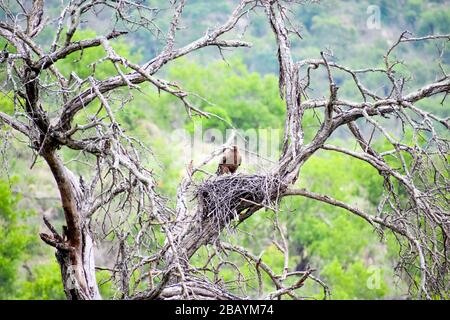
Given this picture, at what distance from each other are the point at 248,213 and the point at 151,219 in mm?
1763

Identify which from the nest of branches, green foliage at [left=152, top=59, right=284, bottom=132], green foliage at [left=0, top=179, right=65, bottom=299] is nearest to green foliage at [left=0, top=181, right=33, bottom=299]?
green foliage at [left=0, top=179, right=65, bottom=299]

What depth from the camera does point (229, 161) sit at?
7703 millimetres

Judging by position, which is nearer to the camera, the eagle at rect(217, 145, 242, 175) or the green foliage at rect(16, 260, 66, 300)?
the eagle at rect(217, 145, 242, 175)

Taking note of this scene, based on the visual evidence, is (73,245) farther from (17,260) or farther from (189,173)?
(17,260)

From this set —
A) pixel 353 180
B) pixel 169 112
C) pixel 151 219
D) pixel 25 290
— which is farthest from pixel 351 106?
pixel 169 112

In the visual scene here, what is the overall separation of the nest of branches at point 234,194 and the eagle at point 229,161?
475 millimetres

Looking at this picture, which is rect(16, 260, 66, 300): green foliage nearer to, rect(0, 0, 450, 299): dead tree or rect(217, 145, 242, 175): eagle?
rect(217, 145, 242, 175): eagle

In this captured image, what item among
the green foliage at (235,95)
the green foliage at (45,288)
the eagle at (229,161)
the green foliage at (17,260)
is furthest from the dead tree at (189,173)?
the green foliage at (235,95)

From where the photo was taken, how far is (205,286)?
668 cm

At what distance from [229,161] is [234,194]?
0.73 metres

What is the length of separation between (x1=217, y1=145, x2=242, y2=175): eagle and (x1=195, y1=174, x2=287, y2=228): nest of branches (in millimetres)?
475

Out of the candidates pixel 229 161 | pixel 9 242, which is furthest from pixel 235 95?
pixel 229 161

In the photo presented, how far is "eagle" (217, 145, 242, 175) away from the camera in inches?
302
